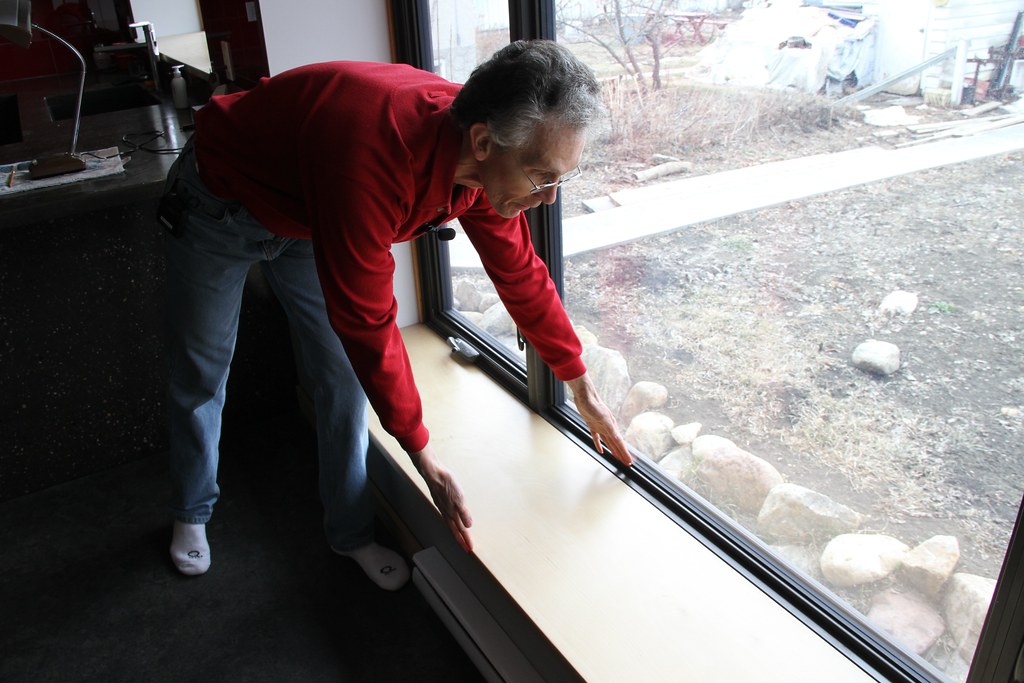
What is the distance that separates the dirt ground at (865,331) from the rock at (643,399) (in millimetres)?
41

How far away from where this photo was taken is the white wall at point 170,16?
4.09 m

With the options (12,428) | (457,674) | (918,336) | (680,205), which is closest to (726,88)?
(680,205)

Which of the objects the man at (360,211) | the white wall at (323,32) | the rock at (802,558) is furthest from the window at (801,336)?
the white wall at (323,32)

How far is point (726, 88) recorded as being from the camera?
1329 mm

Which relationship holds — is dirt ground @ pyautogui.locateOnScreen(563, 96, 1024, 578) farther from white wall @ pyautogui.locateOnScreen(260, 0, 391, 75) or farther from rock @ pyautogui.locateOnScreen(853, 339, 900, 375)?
white wall @ pyautogui.locateOnScreen(260, 0, 391, 75)

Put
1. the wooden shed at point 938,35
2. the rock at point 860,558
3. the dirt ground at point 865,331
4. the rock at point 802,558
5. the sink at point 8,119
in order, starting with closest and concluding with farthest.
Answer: the wooden shed at point 938,35, the dirt ground at point 865,331, the rock at point 860,558, the rock at point 802,558, the sink at point 8,119

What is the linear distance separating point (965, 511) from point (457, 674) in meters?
1.04

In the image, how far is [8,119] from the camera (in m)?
3.80

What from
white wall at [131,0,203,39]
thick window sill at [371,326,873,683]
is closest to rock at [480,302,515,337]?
thick window sill at [371,326,873,683]

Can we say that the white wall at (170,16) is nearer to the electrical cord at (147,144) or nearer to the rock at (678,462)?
the electrical cord at (147,144)

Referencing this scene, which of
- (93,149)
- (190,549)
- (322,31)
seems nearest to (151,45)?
(93,149)

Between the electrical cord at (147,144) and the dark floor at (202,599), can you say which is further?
the electrical cord at (147,144)

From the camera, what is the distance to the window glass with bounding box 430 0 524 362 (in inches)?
74.3

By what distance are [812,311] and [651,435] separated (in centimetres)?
56
